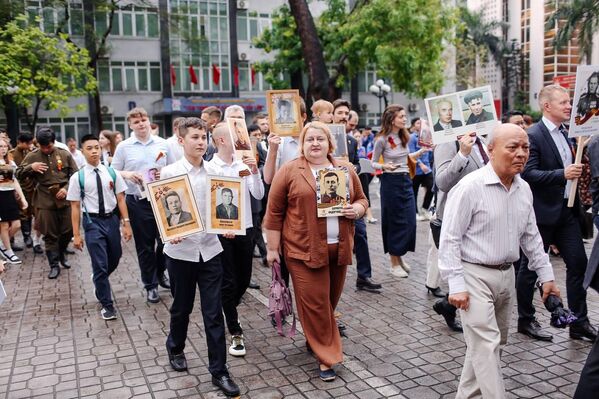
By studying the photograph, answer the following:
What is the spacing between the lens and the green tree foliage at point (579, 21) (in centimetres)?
3281

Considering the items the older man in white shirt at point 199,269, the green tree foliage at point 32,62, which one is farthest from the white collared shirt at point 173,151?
the green tree foliage at point 32,62

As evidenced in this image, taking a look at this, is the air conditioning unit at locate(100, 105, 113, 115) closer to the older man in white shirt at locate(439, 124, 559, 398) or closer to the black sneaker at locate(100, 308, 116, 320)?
the black sneaker at locate(100, 308, 116, 320)

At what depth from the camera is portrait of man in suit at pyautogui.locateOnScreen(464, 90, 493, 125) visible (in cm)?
501

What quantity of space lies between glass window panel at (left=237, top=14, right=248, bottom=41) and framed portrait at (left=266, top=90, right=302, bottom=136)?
109ft

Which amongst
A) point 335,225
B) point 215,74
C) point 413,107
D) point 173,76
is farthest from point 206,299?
point 413,107

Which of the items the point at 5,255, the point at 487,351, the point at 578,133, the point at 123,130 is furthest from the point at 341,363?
the point at 123,130

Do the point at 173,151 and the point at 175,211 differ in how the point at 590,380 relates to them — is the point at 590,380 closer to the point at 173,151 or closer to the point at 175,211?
the point at 175,211

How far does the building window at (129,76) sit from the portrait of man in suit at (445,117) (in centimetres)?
3256

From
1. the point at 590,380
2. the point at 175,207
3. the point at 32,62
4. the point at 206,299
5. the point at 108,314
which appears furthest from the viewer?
the point at 32,62

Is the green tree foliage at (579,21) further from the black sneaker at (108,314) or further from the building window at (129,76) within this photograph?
the black sneaker at (108,314)

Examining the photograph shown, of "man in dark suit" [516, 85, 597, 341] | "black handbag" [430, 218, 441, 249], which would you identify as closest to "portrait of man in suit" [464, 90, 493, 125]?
"man in dark suit" [516, 85, 597, 341]

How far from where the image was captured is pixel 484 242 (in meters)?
3.62

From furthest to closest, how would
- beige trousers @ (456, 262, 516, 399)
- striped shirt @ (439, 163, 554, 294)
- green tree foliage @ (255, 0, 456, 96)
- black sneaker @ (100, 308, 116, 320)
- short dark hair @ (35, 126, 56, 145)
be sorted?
green tree foliage @ (255, 0, 456, 96) → short dark hair @ (35, 126, 56, 145) → black sneaker @ (100, 308, 116, 320) → striped shirt @ (439, 163, 554, 294) → beige trousers @ (456, 262, 516, 399)

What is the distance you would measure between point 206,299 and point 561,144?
3415mm
